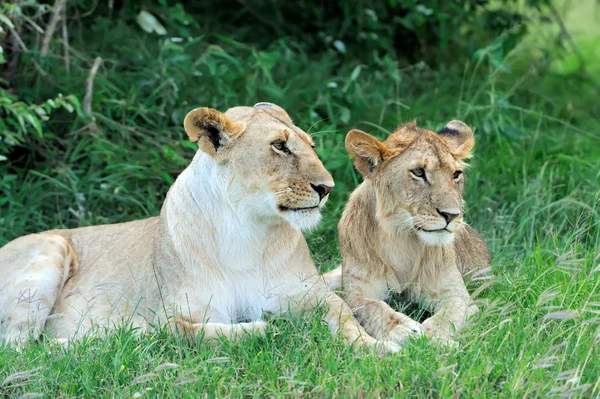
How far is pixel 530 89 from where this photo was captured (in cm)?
684

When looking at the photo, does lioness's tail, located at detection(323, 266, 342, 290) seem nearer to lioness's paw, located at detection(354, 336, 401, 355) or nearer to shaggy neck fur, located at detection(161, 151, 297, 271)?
shaggy neck fur, located at detection(161, 151, 297, 271)

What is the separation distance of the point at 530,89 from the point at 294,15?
5.50 ft

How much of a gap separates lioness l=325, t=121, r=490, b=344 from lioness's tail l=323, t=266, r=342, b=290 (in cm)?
11

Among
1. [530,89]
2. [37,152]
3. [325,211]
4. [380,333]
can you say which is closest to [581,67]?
[530,89]

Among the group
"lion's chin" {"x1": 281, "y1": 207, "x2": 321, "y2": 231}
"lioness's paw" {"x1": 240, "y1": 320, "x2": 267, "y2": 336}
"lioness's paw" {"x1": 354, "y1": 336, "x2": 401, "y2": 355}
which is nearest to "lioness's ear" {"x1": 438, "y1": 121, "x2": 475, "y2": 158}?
"lion's chin" {"x1": 281, "y1": 207, "x2": 321, "y2": 231}

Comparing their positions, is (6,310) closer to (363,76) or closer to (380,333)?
(380,333)

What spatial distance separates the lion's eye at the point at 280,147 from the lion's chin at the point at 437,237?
1.94 feet

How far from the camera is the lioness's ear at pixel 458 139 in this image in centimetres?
398

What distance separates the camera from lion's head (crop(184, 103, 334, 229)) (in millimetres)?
3496

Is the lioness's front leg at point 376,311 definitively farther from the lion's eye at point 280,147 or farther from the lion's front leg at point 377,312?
the lion's eye at point 280,147

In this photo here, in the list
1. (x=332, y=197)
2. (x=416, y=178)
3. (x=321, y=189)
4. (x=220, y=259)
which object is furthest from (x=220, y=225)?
(x=332, y=197)

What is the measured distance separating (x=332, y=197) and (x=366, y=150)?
1.45 m

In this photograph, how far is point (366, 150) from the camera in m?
3.88

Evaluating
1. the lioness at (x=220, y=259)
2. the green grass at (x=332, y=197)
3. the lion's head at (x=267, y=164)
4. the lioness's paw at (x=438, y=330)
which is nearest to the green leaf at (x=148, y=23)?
the green grass at (x=332, y=197)
